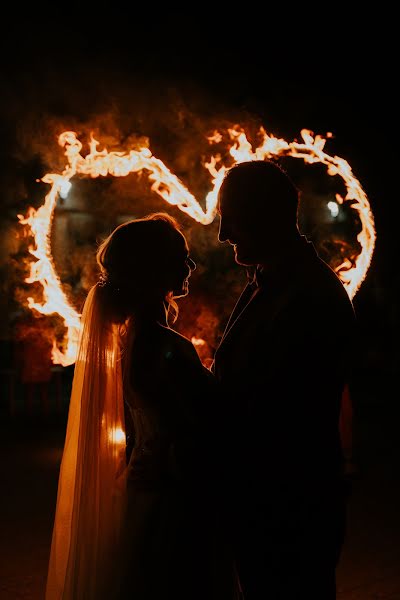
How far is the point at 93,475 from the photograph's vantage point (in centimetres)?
315

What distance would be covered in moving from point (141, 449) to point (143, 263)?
84 centimetres

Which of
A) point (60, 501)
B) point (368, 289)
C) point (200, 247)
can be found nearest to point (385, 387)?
point (368, 289)

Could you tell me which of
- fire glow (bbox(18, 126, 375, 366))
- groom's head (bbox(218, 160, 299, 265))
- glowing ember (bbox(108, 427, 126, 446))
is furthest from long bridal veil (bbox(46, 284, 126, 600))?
fire glow (bbox(18, 126, 375, 366))

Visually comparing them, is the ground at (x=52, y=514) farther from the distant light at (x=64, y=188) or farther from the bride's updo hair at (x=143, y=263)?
the distant light at (x=64, y=188)

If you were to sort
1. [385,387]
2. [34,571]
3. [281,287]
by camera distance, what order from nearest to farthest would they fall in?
1. [281,287]
2. [34,571]
3. [385,387]

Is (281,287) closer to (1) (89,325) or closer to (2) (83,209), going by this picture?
(1) (89,325)

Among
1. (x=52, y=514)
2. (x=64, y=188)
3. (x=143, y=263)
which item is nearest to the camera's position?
(x=143, y=263)

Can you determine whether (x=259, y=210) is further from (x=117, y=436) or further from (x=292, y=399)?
(x=117, y=436)

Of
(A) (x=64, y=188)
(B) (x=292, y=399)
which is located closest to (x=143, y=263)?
(B) (x=292, y=399)

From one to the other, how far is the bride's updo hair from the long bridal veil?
16cm

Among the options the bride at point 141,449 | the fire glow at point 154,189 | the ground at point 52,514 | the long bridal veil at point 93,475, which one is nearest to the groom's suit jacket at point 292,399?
the bride at point 141,449

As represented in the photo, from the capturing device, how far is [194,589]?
2971mm

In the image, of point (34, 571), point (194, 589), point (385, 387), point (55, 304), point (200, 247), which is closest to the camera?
point (194, 589)

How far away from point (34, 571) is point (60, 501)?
2722 mm
